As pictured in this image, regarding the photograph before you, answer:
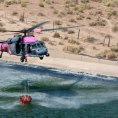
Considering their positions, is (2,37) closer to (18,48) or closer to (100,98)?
(18,48)

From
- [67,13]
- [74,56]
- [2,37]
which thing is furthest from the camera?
[67,13]

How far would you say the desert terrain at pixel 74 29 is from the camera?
5769cm

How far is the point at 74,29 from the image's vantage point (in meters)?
69.7

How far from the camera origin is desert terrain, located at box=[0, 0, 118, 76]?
57.7 m

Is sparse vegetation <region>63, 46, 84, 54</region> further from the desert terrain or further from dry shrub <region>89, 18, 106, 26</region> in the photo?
A: dry shrub <region>89, 18, 106, 26</region>

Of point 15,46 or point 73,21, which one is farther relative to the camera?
point 73,21

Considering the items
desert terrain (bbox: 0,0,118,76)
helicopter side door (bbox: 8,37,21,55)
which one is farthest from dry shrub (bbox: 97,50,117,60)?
helicopter side door (bbox: 8,37,21,55)

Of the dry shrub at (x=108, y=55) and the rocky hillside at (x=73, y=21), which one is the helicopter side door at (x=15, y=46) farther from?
the dry shrub at (x=108, y=55)

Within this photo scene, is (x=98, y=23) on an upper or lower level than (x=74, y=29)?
upper

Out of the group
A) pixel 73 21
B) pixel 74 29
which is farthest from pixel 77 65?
pixel 73 21

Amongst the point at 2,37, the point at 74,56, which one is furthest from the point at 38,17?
the point at 74,56

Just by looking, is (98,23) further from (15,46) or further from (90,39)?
(15,46)

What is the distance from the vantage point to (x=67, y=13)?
76.9 m

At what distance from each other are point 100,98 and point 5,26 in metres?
25.4
